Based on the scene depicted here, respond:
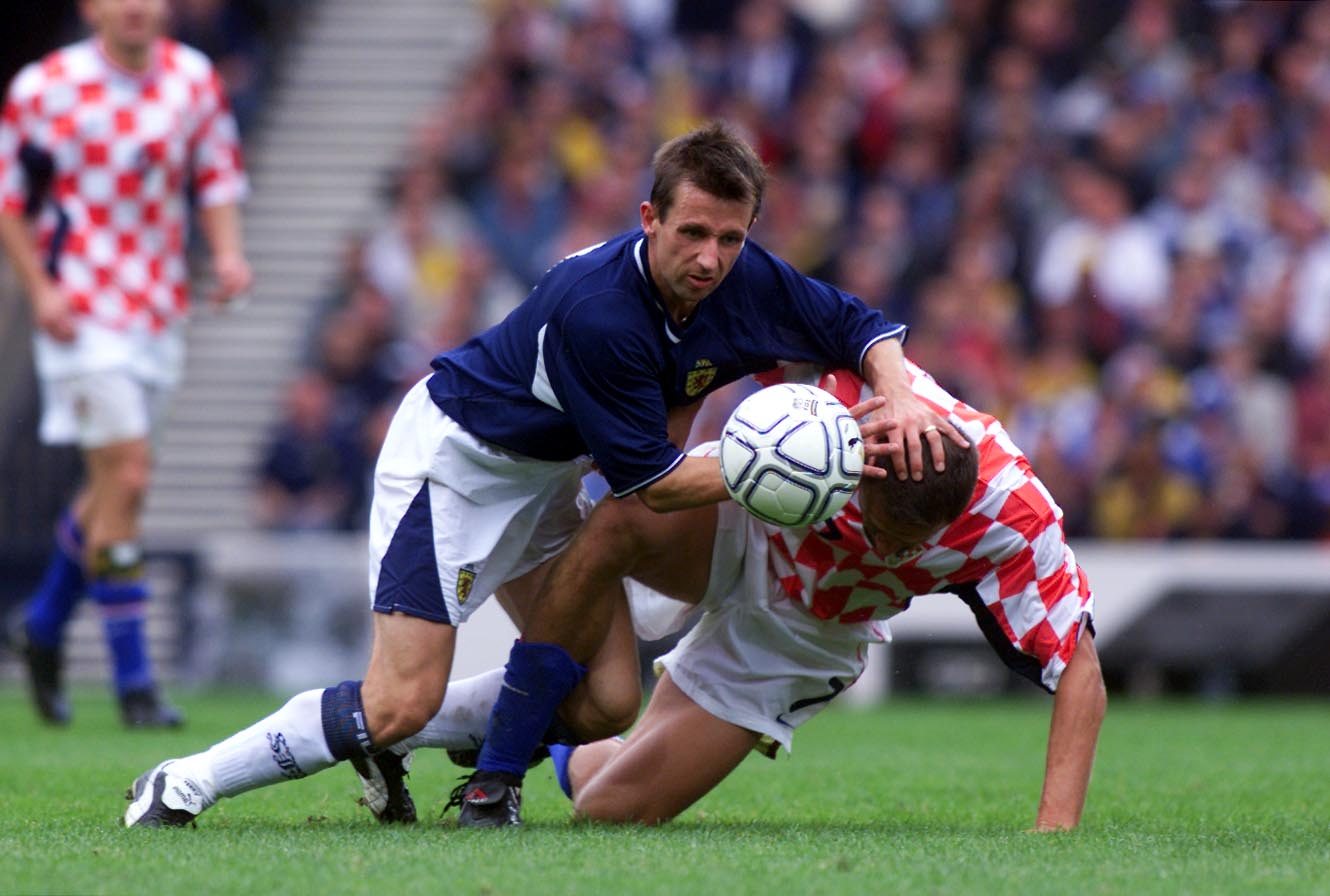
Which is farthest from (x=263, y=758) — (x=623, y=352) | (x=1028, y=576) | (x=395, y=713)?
(x=1028, y=576)

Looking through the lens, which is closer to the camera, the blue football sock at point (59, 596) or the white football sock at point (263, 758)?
the white football sock at point (263, 758)

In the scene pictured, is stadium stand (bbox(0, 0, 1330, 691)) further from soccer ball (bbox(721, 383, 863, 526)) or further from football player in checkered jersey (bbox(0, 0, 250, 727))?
soccer ball (bbox(721, 383, 863, 526))

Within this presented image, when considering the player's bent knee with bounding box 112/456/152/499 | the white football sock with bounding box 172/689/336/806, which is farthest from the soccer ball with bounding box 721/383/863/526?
the player's bent knee with bounding box 112/456/152/499

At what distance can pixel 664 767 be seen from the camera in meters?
5.68

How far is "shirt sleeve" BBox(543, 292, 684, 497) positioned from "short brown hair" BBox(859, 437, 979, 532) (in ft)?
1.75

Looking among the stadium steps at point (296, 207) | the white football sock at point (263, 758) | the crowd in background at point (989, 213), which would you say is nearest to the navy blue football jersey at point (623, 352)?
the white football sock at point (263, 758)

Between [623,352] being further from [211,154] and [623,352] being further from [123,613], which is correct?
[211,154]

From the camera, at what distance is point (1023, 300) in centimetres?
1348

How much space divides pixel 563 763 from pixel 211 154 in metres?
3.79

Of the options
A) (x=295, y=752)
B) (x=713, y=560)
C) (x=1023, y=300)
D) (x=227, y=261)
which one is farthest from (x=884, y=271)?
(x=295, y=752)

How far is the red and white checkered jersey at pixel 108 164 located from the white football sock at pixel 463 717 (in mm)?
3618

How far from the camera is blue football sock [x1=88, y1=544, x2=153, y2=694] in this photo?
8.43 m

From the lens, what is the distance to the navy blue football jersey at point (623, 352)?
5.08 m

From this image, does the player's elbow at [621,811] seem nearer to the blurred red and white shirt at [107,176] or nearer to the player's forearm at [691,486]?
the player's forearm at [691,486]
